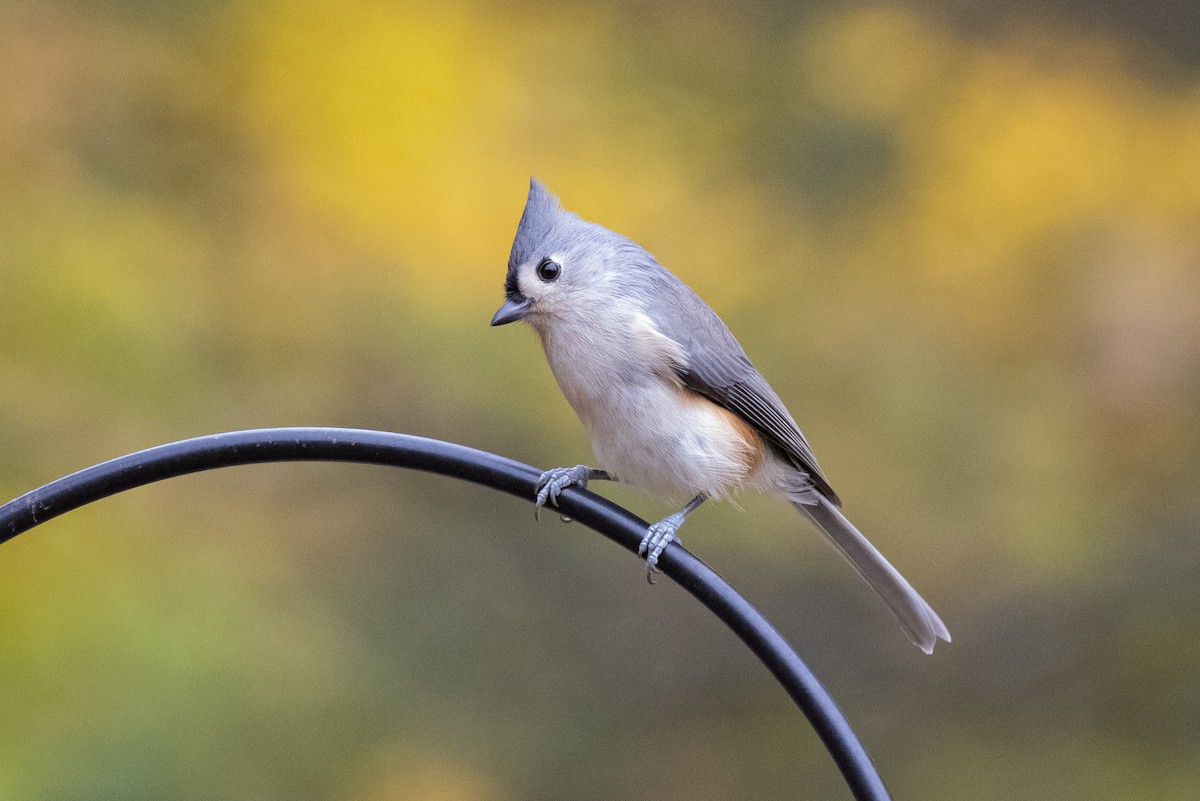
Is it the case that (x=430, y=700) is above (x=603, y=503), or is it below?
below

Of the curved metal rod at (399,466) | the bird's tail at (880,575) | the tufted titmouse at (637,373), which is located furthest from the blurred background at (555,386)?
the curved metal rod at (399,466)

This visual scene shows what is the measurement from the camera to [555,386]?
136 inches

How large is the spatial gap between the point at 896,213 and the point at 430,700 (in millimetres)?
2008

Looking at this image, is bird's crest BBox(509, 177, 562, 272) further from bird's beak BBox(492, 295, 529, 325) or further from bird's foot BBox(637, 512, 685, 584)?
bird's foot BBox(637, 512, 685, 584)

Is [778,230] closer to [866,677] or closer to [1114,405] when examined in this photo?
[1114,405]

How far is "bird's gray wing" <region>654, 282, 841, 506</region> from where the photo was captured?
2119 millimetres

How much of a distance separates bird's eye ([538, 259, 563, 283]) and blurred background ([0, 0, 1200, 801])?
130cm

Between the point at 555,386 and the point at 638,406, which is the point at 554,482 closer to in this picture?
the point at 638,406

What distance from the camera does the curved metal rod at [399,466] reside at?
52.8 inches

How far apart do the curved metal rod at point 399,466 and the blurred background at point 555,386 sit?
1781mm

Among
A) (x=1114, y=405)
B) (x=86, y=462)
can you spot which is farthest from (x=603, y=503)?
(x=1114, y=405)

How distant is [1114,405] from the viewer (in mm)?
3482

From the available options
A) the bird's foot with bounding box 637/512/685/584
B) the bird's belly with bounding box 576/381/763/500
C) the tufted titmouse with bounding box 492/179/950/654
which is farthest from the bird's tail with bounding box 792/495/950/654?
the bird's foot with bounding box 637/512/685/584

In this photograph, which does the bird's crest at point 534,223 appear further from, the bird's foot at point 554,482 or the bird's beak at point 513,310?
the bird's foot at point 554,482
